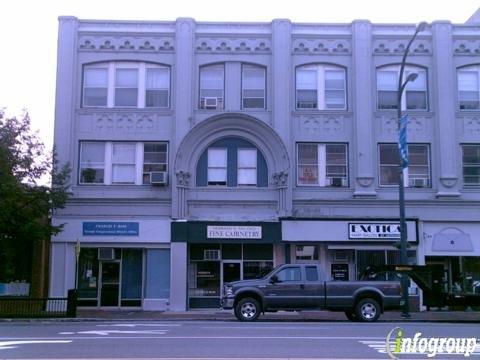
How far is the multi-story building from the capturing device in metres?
25.1

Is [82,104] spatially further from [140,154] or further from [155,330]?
[155,330]

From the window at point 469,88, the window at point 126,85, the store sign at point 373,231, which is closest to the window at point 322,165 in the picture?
the store sign at point 373,231

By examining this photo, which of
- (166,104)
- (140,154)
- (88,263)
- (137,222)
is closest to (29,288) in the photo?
(88,263)

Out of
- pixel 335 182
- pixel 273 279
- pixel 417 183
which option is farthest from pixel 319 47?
pixel 273 279

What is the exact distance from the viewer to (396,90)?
26.7 m

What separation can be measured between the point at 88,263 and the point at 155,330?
10536 mm

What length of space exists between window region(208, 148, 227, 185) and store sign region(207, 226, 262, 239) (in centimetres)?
205

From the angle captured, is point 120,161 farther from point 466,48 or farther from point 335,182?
point 466,48

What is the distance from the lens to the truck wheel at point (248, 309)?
63.6 feet

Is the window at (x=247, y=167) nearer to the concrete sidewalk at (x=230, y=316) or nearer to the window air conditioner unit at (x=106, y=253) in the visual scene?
the concrete sidewalk at (x=230, y=316)

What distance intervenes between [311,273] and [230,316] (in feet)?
13.4

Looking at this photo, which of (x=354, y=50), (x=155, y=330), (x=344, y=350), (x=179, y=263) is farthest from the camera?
(x=354, y=50)

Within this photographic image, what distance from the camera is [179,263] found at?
24.8 meters

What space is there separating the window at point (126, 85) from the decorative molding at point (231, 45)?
184 centimetres
